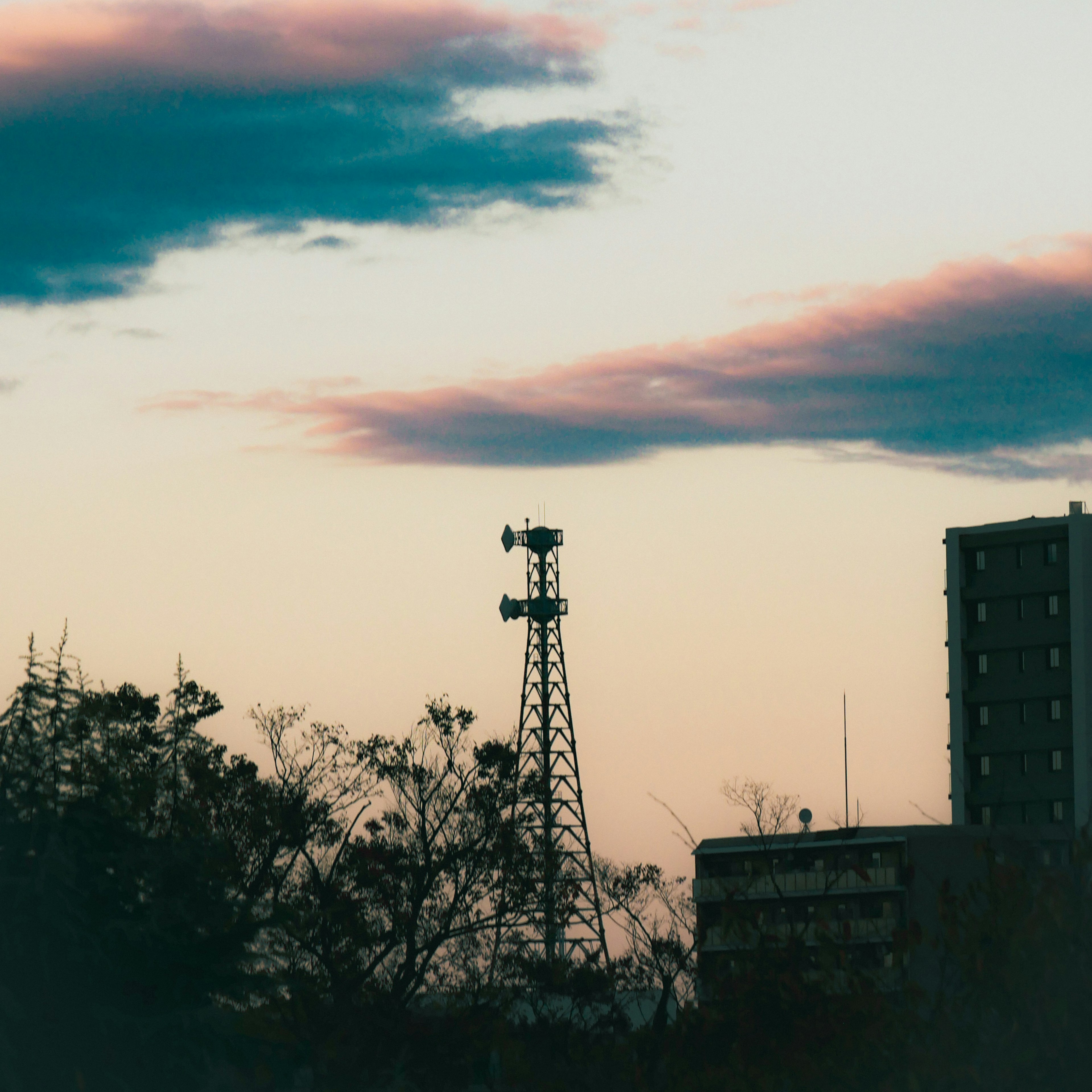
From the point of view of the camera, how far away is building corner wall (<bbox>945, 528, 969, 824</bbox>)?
90.8 meters

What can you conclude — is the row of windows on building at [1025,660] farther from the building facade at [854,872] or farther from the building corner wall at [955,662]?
the building facade at [854,872]

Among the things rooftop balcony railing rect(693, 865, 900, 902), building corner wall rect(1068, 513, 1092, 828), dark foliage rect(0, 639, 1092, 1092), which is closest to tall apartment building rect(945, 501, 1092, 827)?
building corner wall rect(1068, 513, 1092, 828)

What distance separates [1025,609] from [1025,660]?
276 cm

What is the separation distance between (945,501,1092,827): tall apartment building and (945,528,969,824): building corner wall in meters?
0.06

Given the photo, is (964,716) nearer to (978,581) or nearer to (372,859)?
(978,581)

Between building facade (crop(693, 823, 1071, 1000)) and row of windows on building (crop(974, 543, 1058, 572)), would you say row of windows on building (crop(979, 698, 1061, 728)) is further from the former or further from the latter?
building facade (crop(693, 823, 1071, 1000))

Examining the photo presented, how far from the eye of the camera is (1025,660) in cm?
9000

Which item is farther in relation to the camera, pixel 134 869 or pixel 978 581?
pixel 978 581

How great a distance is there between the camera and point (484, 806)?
1917 inches

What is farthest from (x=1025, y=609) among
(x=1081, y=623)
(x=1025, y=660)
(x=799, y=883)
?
(x=799, y=883)

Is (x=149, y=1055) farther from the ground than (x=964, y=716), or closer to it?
closer to it

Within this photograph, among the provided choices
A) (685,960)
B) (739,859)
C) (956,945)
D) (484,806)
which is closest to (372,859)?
(484,806)

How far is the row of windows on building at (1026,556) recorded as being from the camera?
89250 mm

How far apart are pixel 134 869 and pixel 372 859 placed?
73.8 ft
